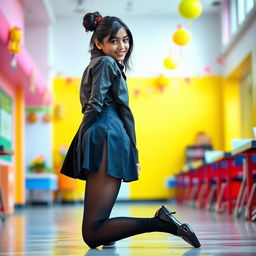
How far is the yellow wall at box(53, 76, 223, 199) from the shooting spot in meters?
14.1

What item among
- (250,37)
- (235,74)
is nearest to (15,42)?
(250,37)

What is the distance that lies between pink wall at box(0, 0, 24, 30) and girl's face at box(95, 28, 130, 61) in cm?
642

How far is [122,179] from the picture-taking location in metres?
2.88

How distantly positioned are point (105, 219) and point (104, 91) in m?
0.62

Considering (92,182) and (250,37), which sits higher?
(250,37)

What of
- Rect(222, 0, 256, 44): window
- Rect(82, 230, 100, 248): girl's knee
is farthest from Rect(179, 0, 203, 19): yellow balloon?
Rect(82, 230, 100, 248): girl's knee

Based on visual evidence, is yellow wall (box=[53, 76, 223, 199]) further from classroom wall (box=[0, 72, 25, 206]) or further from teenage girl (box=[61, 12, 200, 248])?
teenage girl (box=[61, 12, 200, 248])

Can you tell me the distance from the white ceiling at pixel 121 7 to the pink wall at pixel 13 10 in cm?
200

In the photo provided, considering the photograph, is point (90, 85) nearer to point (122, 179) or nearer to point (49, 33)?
point (122, 179)

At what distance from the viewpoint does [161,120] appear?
1431 cm

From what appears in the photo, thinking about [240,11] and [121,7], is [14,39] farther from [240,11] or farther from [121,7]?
[121,7]

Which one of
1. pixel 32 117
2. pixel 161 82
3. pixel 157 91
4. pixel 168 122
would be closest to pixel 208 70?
pixel 161 82

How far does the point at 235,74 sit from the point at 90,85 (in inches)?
→ 413

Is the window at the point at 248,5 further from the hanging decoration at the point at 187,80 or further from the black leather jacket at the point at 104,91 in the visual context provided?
the black leather jacket at the point at 104,91
